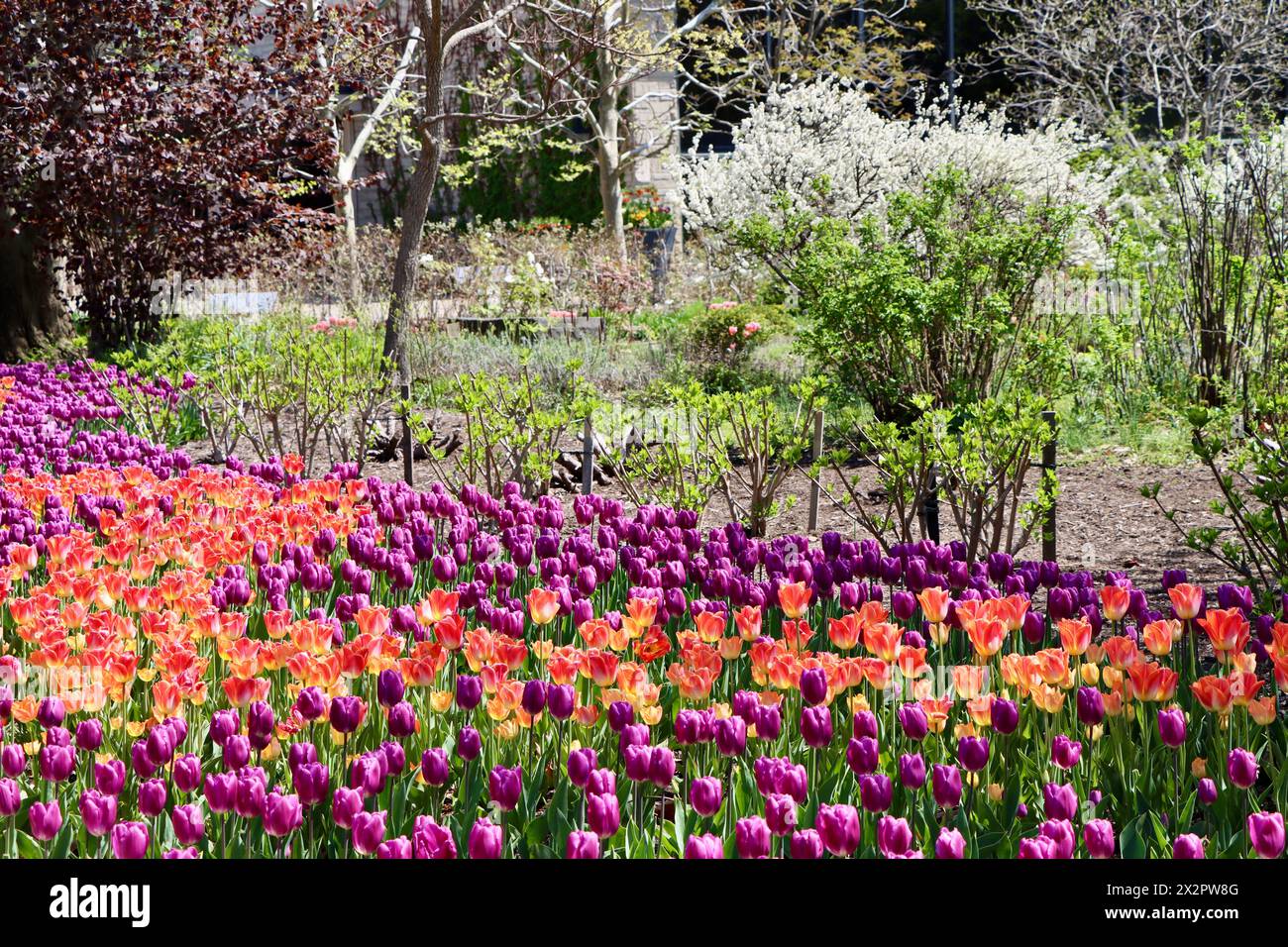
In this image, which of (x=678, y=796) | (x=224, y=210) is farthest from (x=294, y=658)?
(x=224, y=210)

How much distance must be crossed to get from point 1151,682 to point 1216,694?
0.40ft

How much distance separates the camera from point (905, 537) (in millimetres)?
5145

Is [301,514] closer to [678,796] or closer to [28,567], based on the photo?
[28,567]

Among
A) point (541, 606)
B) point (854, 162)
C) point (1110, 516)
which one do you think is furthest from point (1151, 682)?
point (854, 162)

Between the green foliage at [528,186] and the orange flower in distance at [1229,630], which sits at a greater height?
the green foliage at [528,186]

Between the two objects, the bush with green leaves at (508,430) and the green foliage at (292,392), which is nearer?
the bush with green leaves at (508,430)

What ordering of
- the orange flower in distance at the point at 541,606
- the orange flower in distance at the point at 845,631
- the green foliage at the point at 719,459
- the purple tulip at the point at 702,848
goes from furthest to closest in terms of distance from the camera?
the green foliage at the point at 719,459 → the orange flower in distance at the point at 541,606 → the orange flower in distance at the point at 845,631 → the purple tulip at the point at 702,848

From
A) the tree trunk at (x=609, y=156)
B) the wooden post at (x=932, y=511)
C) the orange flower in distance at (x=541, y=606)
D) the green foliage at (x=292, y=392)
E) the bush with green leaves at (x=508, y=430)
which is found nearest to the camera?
the orange flower in distance at (x=541, y=606)

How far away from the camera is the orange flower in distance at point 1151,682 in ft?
8.80

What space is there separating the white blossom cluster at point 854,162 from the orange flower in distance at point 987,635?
956 centimetres

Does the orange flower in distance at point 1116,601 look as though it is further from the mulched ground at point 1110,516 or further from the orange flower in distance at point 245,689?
the mulched ground at point 1110,516

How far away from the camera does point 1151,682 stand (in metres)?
2.70

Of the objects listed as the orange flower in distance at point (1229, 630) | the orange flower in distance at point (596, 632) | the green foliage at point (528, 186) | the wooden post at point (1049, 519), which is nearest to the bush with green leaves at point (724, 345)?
the wooden post at point (1049, 519)

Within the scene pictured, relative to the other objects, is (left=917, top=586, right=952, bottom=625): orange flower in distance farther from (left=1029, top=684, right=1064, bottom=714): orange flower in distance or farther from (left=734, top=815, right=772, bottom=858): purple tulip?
(left=734, top=815, right=772, bottom=858): purple tulip
